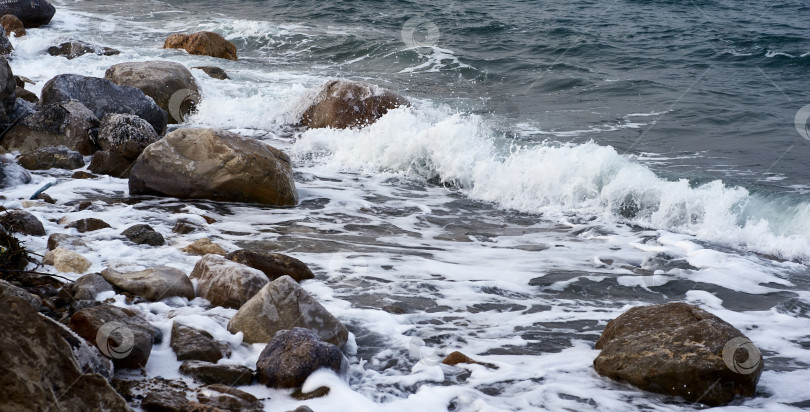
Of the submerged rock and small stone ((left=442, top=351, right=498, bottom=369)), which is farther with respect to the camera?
the submerged rock

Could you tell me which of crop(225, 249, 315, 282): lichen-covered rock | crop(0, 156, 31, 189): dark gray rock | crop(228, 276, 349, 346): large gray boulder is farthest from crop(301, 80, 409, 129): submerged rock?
crop(228, 276, 349, 346): large gray boulder

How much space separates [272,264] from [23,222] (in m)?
1.61

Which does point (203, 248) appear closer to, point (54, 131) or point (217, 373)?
point (217, 373)

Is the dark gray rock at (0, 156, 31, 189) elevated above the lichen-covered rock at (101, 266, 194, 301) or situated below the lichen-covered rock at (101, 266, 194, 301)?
below

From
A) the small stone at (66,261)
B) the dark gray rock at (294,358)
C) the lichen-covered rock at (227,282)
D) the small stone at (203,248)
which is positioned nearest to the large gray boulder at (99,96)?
the small stone at (203,248)

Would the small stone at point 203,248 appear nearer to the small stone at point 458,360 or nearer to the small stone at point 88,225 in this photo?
the small stone at point 88,225

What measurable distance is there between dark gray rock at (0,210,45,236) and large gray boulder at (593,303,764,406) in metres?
3.43

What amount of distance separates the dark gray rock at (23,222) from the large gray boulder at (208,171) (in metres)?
1.55

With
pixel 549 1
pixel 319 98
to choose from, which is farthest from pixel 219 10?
pixel 319 98

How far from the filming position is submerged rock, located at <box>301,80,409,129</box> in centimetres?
936

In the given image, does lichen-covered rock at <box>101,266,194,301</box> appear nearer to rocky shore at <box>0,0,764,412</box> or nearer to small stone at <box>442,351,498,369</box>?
rocky shore at <box>0,0,764,412</box>

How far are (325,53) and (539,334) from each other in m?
12.5

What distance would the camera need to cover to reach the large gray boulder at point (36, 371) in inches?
71.0

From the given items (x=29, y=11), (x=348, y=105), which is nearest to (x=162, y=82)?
(x=348, y=105)
